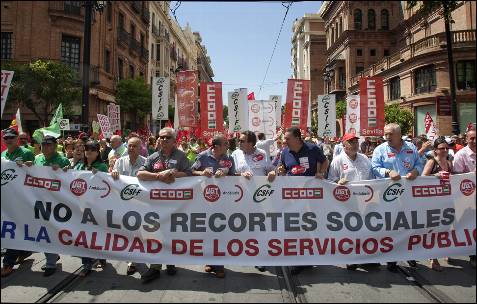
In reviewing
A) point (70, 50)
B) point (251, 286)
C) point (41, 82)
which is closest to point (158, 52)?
point (70, 50)

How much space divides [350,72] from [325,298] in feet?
161

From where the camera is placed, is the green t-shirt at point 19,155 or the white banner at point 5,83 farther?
the green t-shirt at point 19,155

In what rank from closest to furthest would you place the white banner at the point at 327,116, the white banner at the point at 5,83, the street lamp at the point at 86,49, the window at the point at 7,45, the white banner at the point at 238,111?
the white banner at the point at 5,83 → the street lamp at the point at 86,49 → the white banner at the point at 238,111 → the white banner at the point at 327,116 → the window at the point at 7,45

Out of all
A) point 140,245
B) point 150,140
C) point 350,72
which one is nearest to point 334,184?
point 140,245

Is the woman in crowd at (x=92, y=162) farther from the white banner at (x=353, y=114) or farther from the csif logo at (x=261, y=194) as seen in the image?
the white banner at (x=353, y=114)

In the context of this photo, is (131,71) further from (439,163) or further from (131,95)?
(439,163)

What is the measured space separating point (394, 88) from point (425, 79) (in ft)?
19.4

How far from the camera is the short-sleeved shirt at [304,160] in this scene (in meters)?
5.64

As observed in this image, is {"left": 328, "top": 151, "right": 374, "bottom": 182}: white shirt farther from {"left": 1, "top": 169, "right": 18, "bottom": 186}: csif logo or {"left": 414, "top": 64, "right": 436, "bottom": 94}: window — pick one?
{"left": 414, "top": 64, "right": 436, "bottom": 94}: window

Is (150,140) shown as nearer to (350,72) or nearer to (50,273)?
(50,273)

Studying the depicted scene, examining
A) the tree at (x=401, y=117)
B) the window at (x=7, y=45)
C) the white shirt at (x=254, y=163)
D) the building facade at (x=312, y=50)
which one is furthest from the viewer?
the building facade at (x=312, y=50)

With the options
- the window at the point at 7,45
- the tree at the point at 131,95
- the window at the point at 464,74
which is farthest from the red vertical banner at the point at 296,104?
the window at the point at 464,74

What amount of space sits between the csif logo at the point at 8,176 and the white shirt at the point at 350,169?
4.35m

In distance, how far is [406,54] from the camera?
35125mm
